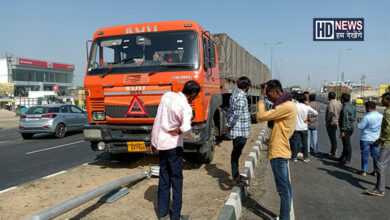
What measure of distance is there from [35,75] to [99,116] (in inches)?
2864

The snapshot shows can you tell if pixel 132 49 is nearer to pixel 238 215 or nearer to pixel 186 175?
pixel 186 175

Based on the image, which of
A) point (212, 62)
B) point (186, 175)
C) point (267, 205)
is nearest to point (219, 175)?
point (186, 175)

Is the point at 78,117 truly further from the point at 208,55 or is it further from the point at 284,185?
the point at 284,185

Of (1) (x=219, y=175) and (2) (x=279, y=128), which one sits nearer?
(2) (x=279, y=128)

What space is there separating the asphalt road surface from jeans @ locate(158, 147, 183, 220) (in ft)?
5.45

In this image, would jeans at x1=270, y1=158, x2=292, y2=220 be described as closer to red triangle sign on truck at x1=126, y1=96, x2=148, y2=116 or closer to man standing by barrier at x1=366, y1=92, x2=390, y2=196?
man standing by barrier at x1=366, y1=92, x2=390, y2=196

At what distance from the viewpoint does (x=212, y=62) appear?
5.48 m

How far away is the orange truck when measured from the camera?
4.73 metres

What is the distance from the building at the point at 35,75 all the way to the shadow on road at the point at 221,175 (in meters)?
56.5

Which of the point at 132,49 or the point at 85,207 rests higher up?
the point at 132,49

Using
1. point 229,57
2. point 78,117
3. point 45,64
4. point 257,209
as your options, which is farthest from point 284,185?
point 45,64


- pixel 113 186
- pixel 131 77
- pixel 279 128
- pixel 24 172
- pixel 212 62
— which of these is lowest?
pixel 24 172

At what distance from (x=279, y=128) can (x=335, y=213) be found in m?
1.61

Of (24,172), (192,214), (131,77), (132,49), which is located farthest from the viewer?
(24,172)
